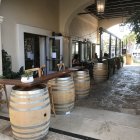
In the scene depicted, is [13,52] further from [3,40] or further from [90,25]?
[90,25]

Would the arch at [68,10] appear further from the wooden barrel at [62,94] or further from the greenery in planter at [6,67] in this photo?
the wooden barrel at [62,94]

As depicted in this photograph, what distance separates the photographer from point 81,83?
432 centimetres

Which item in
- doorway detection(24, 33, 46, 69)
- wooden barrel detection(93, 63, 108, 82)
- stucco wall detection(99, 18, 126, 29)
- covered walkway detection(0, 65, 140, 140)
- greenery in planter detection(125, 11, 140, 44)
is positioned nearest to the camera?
covered walkway detection(0, 65, 140, 140)

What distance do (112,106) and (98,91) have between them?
1.48 m

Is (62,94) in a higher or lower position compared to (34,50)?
lower

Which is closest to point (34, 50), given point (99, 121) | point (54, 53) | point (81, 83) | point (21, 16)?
point (54, 53)

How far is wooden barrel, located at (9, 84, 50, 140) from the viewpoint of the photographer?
7.59ft

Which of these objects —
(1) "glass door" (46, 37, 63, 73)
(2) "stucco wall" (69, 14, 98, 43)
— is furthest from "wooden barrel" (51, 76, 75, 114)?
(2) "stucco wall" (69, 14, 98, 43)

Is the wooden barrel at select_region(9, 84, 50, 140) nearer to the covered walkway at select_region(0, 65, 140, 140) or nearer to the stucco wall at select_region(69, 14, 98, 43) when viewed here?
the covered walkway at select_region(0, 65, 140, 140)

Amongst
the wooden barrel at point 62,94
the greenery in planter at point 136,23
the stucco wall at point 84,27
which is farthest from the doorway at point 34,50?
the wooden barrel at point 62,94

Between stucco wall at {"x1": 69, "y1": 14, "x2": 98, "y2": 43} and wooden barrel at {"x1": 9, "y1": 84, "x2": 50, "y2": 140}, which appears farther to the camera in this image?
stucco wall at {"x1": 69, "y1": 14, "x2": 98, "y2": 43}

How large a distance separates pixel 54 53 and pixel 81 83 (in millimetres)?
3485

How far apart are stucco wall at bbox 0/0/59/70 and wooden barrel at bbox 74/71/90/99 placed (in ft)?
7.02

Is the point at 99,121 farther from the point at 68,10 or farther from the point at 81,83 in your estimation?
the point at 68,10
